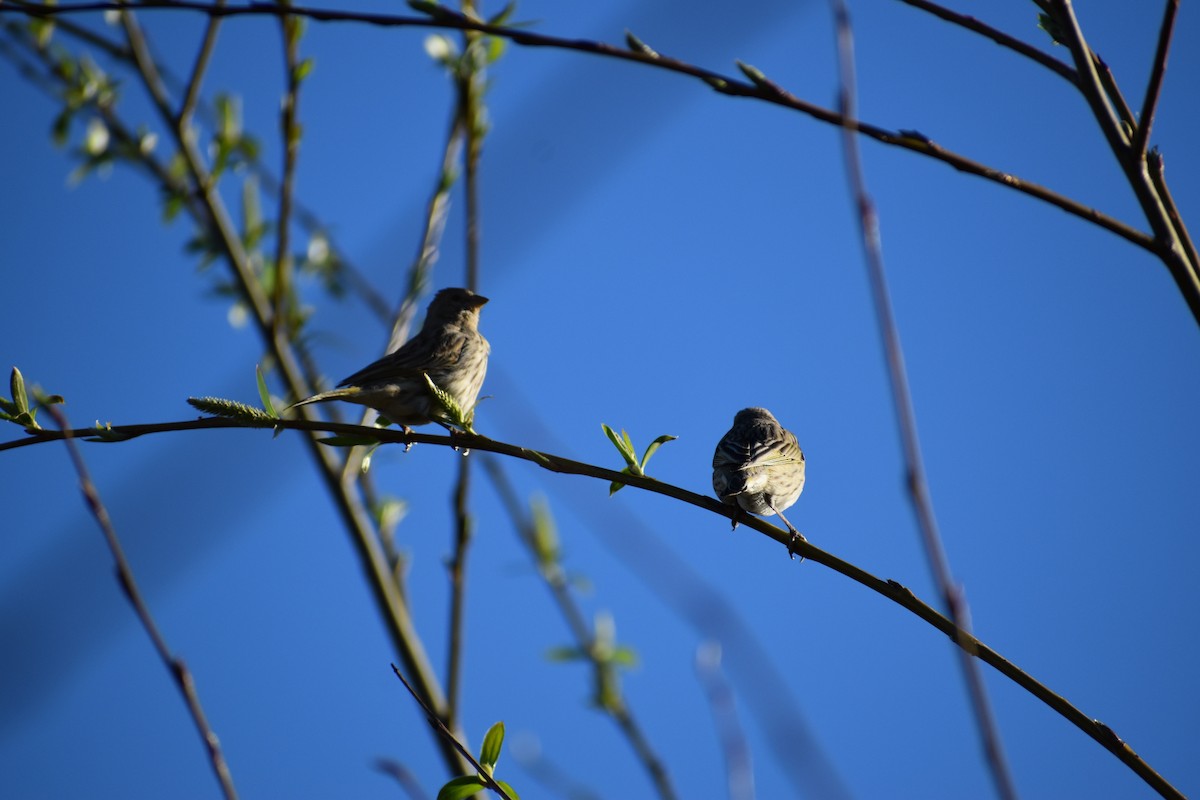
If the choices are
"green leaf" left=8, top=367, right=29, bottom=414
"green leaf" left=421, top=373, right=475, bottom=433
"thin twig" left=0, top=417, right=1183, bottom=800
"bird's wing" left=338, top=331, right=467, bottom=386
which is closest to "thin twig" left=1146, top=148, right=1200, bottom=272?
"thin twig" left=0, top=417, right=1183, bottom=800

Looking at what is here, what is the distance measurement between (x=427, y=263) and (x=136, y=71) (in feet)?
7.78

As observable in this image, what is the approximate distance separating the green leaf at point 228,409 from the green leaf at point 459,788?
1.08m

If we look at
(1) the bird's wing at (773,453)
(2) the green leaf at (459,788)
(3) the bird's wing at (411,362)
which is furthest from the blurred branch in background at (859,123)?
(1) the bird's wing at (773,453)

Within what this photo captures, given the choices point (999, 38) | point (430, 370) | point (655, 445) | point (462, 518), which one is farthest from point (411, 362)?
point (999, 38)

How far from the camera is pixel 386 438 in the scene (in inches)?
120

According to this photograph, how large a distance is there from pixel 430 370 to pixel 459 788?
4.12 meters

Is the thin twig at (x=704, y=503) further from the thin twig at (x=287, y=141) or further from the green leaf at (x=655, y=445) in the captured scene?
the thin twig at (x=287, y=141)

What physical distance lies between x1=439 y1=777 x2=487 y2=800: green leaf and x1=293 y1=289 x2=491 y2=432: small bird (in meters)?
1.05

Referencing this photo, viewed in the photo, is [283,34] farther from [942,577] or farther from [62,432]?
[942,577]

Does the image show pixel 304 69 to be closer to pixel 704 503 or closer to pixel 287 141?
pixel 287 141

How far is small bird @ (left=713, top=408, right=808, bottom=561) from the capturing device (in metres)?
5.93

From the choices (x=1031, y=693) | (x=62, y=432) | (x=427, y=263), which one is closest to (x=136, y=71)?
(x=427, y=263)

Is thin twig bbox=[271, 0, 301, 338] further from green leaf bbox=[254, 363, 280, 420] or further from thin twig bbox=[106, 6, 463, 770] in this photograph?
green leaf bbox=[254, 363, 280, 420]

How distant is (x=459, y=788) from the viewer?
289 centimetres
